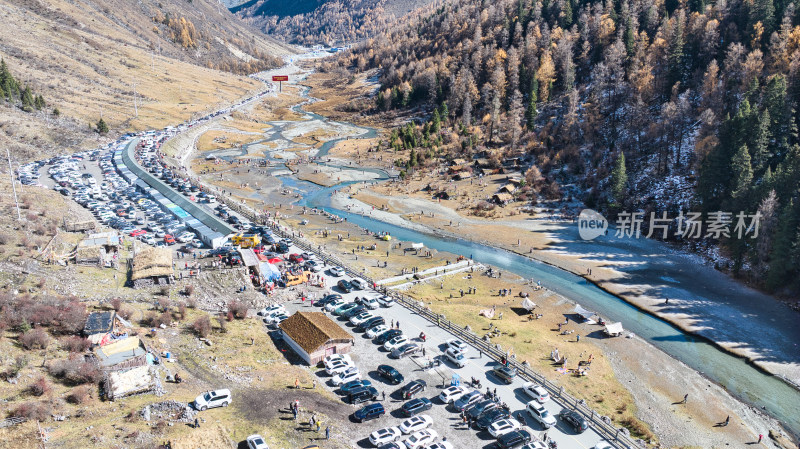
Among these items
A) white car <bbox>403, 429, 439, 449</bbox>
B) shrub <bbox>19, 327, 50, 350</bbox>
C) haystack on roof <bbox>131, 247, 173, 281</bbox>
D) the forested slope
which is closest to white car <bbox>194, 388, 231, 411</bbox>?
shrub <bbox>19, 327, 50, 350</bbox>

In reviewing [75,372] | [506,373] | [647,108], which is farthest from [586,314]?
[647,108]

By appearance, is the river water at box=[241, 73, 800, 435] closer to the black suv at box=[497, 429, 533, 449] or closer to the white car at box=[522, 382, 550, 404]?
the white car at box=[522, 382, 550, 404]

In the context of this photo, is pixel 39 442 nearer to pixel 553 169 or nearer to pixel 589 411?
pixel 589 411

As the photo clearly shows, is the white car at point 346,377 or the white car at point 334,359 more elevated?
the white car at point 334,359

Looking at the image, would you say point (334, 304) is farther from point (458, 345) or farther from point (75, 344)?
point (75, 344)

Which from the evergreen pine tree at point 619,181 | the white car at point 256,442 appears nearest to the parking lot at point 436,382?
the white car at point 256,442

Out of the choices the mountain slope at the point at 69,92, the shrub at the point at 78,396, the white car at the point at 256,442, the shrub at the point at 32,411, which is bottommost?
the white car at the point at 256,442

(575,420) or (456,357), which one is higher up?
(456,357)

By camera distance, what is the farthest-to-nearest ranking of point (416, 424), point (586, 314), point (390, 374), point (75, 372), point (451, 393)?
1. point (586, 314)
2. point (390, 374)
3. point (451, 393)
4. point (416, 424)
5. point (75, 372)

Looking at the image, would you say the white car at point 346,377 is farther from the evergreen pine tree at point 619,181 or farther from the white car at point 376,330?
the evergreen pine tree at point 619,181
